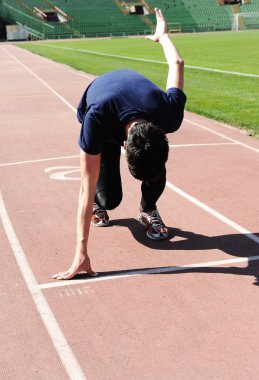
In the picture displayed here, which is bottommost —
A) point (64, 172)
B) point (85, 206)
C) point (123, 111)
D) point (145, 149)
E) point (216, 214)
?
point (64, 172)

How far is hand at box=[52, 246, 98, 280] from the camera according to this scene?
188 inches

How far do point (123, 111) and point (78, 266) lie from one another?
51.2 inches

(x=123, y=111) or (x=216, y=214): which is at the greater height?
(x=123, y=111)

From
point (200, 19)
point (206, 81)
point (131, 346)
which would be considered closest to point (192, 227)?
point (131, 346)

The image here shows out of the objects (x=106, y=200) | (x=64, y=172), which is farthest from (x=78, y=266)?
(x=64, y=172)

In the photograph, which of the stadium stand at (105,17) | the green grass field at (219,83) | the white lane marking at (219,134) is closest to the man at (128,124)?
the white lane marking at (219,134)

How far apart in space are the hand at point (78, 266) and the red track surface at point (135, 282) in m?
0.08

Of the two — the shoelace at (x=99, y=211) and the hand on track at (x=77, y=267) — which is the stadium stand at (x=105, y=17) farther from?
the hand on track at (x=77, y=267)

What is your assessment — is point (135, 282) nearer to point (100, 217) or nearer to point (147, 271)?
point (147, 271)

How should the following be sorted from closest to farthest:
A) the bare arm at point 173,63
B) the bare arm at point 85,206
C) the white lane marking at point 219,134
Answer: the bare arm at point 85,206
the bare arm at point 173,63
the white lane marking at point 219,134

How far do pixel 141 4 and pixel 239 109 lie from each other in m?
69.3

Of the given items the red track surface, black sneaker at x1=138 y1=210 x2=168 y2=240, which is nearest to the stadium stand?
the red track surface

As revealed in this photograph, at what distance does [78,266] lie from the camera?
4.79 meters

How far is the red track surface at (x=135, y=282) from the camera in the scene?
369 cm
